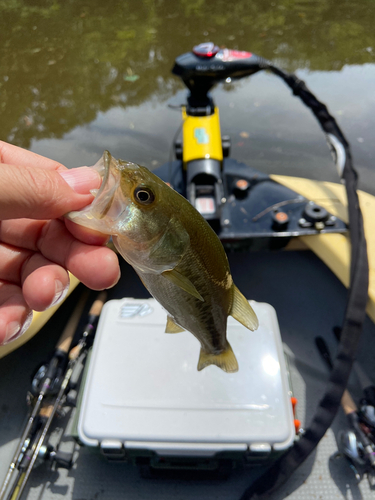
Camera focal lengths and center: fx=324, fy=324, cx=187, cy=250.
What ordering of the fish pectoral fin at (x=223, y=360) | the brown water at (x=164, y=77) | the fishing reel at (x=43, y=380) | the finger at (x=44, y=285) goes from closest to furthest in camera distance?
the finger at (x=44, y=285) → the fish pectoral fin at (x=223, y=360) → the fishing reel at (x=43, y=380) → the brown water at (x=164, y=77)

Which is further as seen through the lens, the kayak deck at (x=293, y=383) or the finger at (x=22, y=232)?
the kayak deck at (x=293, y=383)

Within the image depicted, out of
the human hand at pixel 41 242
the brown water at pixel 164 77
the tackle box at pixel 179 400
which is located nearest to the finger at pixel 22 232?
the human hand at pixel 41 242

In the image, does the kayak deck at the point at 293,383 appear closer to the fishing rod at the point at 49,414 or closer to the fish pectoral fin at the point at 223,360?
the fishing rod at the point at 49,414

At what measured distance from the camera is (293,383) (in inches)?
114

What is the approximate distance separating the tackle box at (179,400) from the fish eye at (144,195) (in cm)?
138

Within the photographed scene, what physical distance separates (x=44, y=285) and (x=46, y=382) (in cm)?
157

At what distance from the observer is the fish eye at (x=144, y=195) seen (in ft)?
3.80

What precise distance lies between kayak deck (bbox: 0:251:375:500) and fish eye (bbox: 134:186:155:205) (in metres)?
1.76

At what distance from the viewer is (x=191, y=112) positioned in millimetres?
3611

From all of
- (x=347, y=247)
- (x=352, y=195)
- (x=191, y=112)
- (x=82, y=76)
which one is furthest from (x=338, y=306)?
(x=82, y=76)

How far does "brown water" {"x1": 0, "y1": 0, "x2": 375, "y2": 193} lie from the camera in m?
5.38

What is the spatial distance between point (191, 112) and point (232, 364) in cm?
292

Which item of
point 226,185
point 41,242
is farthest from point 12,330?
point 226,185

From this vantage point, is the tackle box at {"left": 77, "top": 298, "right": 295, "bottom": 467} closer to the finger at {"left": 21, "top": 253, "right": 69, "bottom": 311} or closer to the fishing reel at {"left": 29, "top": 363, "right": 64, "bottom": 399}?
the fishing reel at {"left": 29, "top": 363, "right": 64, "bottom": 399}
